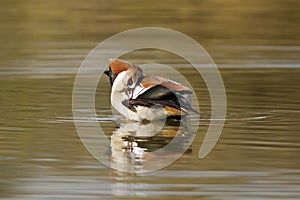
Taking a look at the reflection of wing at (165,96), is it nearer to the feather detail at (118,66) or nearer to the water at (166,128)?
the water at (166,128)

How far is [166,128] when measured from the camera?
967 centimetres

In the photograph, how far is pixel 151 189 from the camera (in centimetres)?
725

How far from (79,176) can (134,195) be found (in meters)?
0.70

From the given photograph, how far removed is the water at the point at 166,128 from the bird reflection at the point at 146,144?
0.03 metres

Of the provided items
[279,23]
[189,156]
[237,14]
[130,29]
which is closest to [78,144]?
[189,156]

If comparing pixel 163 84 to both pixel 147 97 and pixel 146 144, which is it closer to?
pixel 147 97

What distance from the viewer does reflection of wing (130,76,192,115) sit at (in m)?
9.50

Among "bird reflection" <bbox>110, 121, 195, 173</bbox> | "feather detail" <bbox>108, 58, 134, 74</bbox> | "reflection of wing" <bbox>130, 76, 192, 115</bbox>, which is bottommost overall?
"bird reflection" <bbox>110, 121, 195, 173</bbox>

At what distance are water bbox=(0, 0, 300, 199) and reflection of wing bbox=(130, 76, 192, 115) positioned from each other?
22cm

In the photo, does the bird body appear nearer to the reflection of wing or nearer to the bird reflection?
the reflection of wing

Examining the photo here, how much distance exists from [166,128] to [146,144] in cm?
72

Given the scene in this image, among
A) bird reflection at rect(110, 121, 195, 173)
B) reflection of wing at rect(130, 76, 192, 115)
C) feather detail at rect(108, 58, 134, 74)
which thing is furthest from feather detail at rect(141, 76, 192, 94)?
feather detail at rect(108, 58, 134, 74)

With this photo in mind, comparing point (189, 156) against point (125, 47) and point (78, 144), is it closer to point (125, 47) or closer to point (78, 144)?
point (78, 144)

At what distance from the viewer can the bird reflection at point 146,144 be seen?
8.22 metres
